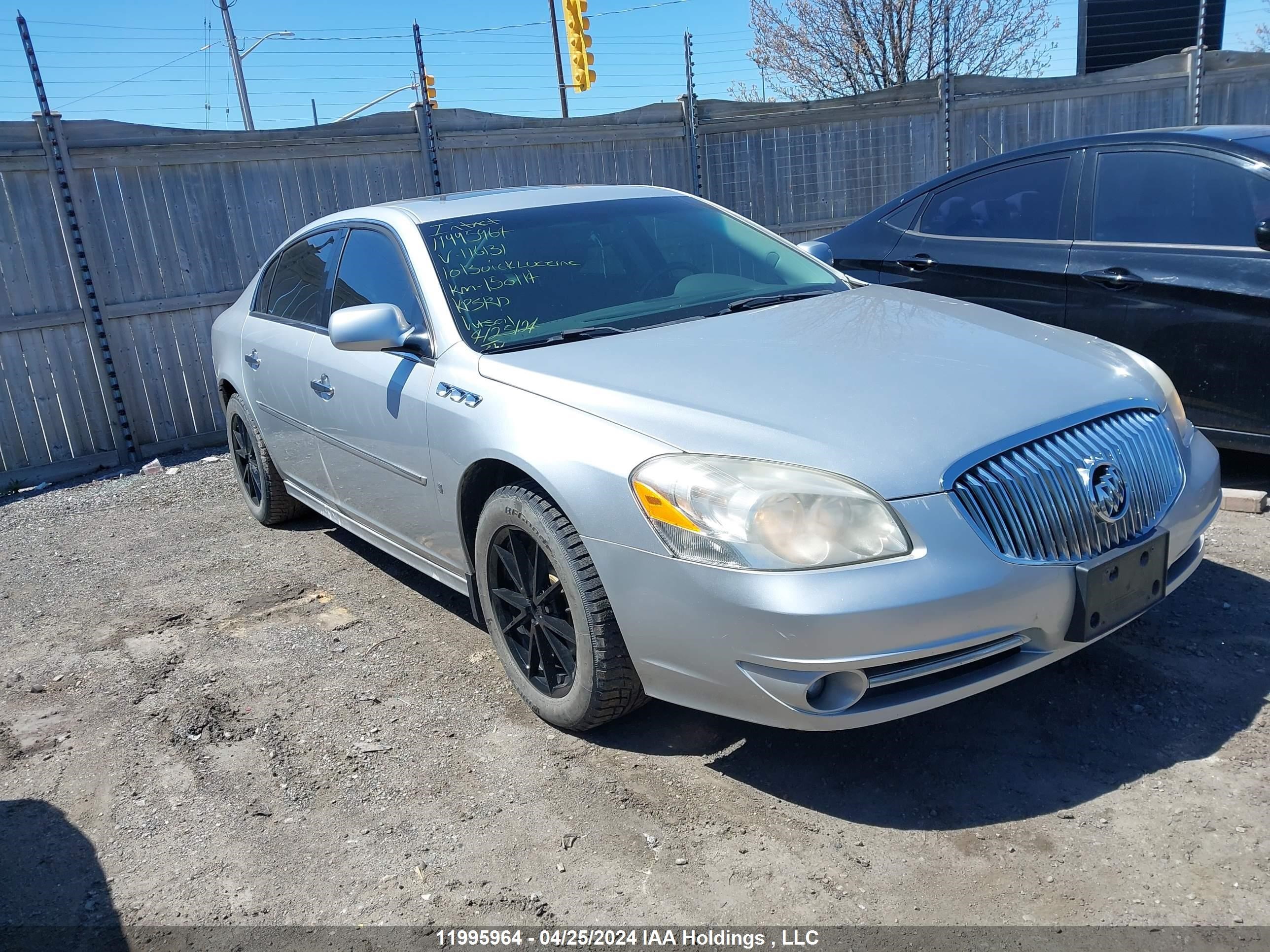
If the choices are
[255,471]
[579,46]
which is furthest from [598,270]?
[579,46]

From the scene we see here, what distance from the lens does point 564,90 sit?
33.0 meters

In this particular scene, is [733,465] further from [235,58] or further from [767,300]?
[235,58]

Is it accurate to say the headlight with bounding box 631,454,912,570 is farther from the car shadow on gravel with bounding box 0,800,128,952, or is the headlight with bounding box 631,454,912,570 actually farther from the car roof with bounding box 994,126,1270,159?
the car roof with bounding box 994,126,1270,159

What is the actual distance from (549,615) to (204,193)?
617 centimetres

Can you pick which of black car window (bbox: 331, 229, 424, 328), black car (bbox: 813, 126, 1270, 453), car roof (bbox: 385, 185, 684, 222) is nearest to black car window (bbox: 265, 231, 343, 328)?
black car window (bbox: 331, 229, 424, 328)

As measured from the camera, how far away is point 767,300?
3910 millimetres

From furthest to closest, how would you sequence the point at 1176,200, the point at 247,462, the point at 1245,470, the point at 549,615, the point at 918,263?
the point at 247,462 → the point at 918,263 → the point at 1245,470 → the point at 1176,200 → the point at 549,615

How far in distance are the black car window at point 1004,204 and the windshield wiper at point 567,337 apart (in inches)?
110

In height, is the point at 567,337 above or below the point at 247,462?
above

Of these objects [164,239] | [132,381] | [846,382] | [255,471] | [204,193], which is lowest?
[255,471]

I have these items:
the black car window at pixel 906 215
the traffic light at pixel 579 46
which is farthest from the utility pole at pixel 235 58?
the black car window at pixel 906 215

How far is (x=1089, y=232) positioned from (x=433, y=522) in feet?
11.5

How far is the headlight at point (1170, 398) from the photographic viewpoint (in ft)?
10.6

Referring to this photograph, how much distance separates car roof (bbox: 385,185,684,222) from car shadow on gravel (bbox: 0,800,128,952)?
2470 mm
